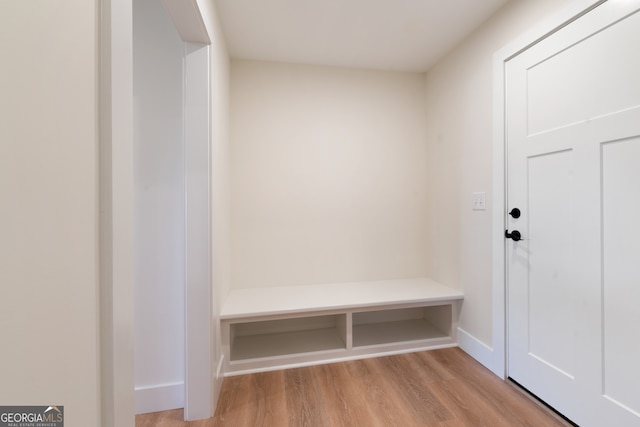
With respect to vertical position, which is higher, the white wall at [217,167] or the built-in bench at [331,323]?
the white wall at [217,167]

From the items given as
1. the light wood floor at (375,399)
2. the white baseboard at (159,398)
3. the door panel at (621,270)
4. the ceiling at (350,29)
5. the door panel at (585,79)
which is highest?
the ceiling at (350,29)

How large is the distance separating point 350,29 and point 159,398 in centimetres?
263

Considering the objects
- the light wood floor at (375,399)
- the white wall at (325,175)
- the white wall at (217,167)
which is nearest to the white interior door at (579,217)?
the light wood floor at (375,399)

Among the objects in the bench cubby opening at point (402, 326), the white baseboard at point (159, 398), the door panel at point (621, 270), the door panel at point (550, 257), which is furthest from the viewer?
the bench cubby opening at point (402, 326)

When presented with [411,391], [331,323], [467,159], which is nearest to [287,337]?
[331,323]

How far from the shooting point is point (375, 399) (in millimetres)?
1546

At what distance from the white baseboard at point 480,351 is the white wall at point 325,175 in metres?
0.66

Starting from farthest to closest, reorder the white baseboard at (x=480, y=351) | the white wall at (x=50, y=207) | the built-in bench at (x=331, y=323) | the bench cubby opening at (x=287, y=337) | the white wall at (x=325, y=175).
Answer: the white wall at (x=325, y=175) → the bench cubby opening at (x=287, y=337) → the built-in bench at (x=331, y=323) → the white baseboard at (x=480, y=351) → the white wall at (x=50, y=207)

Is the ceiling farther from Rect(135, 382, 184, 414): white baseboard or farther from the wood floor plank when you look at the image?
the wood floor plank

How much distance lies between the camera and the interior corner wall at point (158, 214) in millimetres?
1451

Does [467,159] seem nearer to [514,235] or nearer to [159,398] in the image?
[514,235]

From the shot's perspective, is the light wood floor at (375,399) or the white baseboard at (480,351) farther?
the white baseboard at (480,351)

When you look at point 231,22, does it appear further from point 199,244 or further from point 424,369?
point 424,369

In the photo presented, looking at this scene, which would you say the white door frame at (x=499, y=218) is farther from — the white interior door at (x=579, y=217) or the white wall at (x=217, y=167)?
the white wall at (x=217, y=167)
